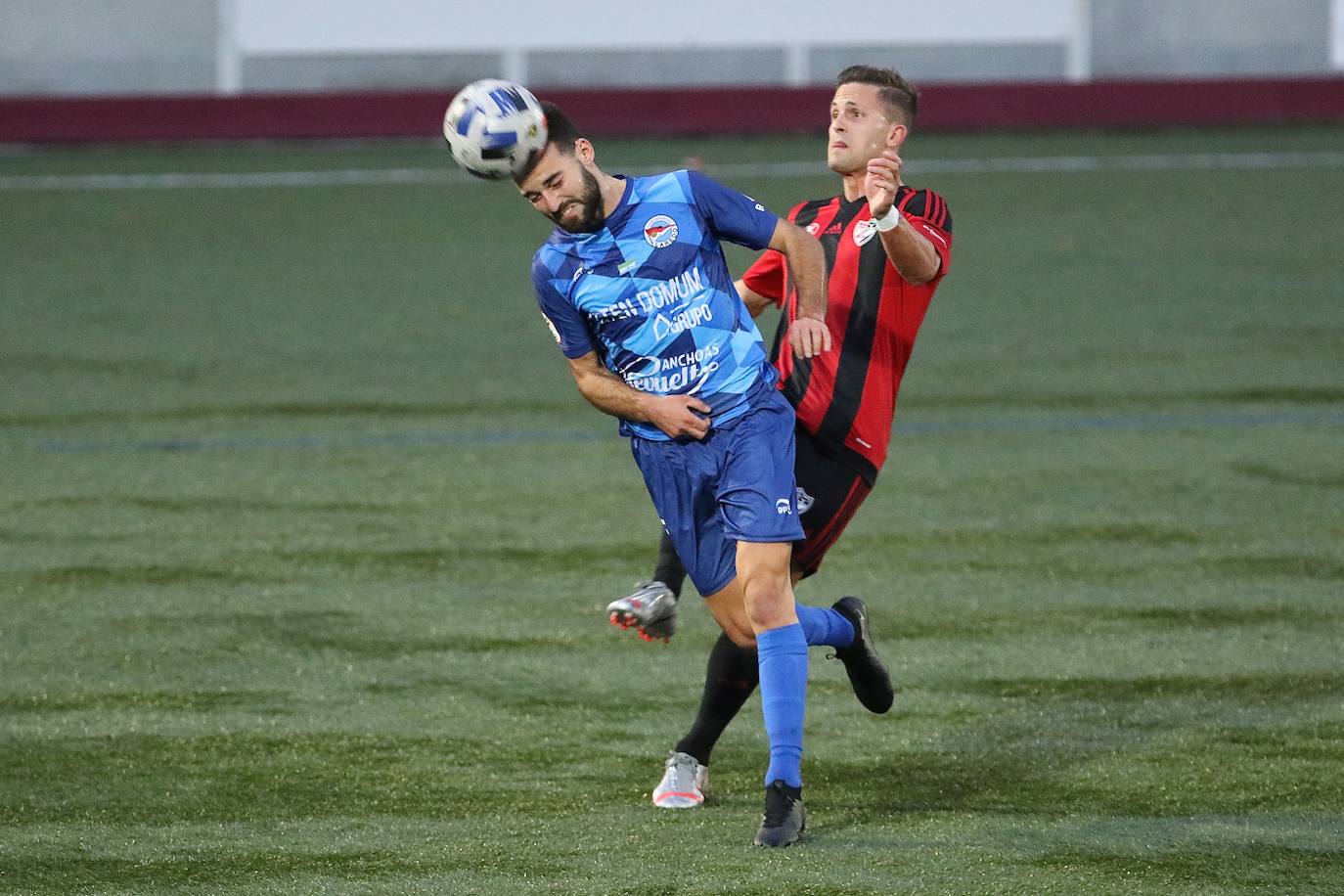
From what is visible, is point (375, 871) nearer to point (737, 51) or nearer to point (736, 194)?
point (736, 194)

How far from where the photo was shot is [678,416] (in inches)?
176

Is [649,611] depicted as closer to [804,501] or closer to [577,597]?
[804,501]

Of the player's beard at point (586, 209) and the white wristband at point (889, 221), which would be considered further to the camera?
the white wristband at point (889, 221)

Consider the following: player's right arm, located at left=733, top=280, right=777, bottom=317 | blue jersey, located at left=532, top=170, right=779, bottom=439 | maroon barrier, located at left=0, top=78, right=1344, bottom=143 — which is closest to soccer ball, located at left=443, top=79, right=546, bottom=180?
blue jersey, located at left=532, top=170, right=779, bottom=439

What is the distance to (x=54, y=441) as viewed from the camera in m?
9.05

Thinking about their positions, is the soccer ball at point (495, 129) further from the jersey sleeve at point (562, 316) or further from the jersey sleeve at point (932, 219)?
the jersey sleeve at point (932, 219)

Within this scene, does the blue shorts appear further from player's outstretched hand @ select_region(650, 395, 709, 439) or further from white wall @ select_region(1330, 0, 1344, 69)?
white wall @ select_region(1330, 0, 1344, 69)

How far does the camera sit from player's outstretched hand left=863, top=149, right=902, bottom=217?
450cm

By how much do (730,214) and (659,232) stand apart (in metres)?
0.19

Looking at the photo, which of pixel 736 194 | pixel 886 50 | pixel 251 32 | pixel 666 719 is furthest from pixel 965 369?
pixel 251 32

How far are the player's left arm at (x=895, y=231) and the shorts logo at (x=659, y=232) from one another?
1.53ft

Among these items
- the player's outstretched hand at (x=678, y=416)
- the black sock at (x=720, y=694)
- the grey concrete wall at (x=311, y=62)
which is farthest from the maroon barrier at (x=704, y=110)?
the player's outstretched hand at (x=678, y=416)

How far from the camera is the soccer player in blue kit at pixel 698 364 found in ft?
14.7

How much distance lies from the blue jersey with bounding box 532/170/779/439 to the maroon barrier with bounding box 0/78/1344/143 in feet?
54.8
